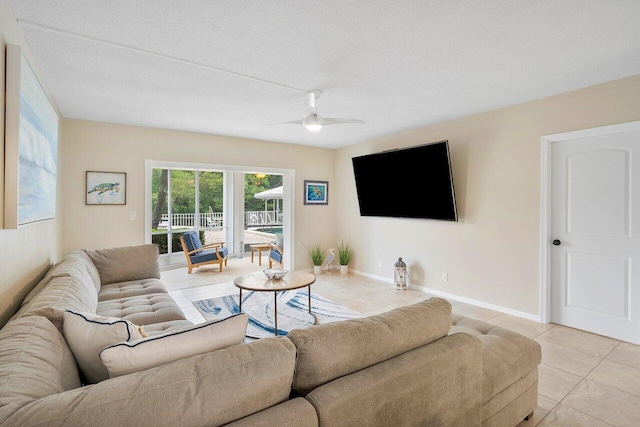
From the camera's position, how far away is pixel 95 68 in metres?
2.63

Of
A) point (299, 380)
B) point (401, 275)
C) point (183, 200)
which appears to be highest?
point (183, 200)

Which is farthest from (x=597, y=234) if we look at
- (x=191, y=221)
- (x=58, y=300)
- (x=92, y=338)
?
(x=191, y=221)

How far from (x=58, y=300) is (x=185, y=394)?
1.22 m

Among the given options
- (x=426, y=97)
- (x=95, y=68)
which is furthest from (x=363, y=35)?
(x=95, y=68)

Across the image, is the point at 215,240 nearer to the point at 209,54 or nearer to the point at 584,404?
the point at 209,54

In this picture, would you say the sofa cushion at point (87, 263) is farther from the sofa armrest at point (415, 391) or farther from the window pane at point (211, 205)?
the window pane at point (211, 205)

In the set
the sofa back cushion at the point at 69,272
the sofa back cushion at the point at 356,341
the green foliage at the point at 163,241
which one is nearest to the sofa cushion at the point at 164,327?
the sofa back cushion at the point at 69,272

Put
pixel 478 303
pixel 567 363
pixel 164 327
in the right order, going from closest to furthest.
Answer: pixel 164 327
pixel 567 363
pixel 478 303

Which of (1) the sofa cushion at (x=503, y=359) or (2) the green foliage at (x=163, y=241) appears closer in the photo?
(1) the sofa cushion at (x=503, y=359)

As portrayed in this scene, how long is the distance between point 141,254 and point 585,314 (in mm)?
4817

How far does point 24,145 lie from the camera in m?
1.72

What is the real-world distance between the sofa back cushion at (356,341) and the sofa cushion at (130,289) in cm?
243

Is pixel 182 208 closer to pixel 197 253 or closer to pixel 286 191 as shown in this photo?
pixel 197 253

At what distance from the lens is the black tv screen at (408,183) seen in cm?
Answer: 417
